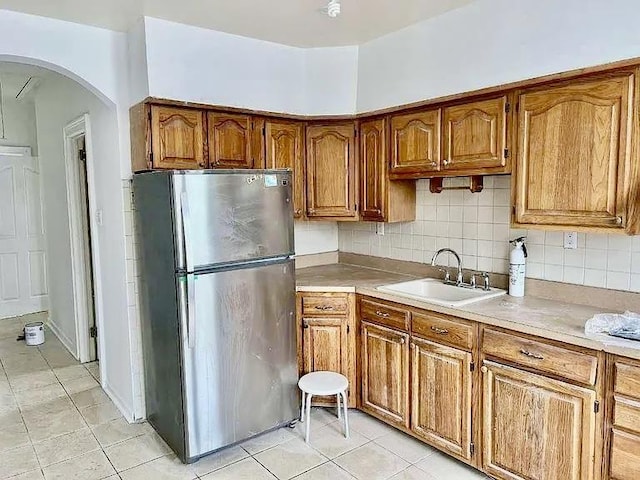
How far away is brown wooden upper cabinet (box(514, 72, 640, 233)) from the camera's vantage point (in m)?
2.09

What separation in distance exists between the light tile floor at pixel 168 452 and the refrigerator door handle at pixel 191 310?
29.3 inches

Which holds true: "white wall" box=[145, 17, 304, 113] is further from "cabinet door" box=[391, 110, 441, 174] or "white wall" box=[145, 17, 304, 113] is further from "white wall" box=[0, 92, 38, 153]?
"white wall" box=[0, 92, 38, 153]

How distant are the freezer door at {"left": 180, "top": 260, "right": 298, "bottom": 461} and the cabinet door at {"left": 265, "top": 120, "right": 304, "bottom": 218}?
29.7 inches

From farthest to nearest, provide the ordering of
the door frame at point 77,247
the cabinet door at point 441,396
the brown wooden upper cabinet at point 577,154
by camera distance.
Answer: the door frame at point 77,247
the cabinet door at point 441,396
the brown wooden upper cabinet at point 577,154

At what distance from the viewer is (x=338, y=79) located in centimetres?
346

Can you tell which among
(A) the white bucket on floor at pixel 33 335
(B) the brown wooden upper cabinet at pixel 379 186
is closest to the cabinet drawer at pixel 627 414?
(B) the brown wooden upper cabinet at pixel 379 186

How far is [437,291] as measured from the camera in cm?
321

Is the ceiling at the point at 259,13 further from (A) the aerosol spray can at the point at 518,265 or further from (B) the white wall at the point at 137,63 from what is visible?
(A) the aerosol spray can at the point at 518,265

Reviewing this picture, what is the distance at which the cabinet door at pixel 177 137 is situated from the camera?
9.32 ft

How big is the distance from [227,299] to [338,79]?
1.83m

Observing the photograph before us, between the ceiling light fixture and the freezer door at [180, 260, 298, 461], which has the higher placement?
the ceiling light fixture

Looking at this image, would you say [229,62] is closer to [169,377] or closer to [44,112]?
[169,377]

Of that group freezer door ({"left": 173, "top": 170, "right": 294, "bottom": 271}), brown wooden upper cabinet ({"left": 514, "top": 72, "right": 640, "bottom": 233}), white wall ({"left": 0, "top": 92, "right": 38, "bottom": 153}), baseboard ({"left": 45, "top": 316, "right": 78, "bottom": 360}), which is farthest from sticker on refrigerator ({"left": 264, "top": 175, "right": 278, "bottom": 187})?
white wall ({"left": 0, "top": 92, "right": 38, "bottom": 153})

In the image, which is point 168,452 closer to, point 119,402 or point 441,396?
point 119,402
